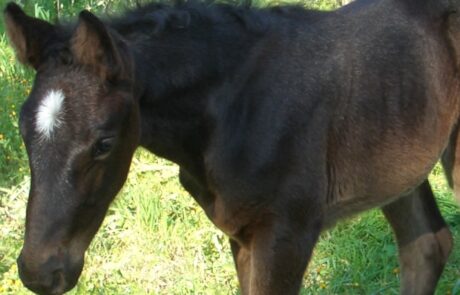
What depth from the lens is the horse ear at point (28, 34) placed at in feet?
12.0

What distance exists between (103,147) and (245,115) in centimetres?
74

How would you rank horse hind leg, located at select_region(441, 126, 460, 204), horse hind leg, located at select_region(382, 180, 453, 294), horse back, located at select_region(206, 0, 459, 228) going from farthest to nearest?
1. horse hind leg, located at select_region(382, 180, 453, 294)
2. horse hind leg, located at select_region(441, 126, 460, 204)
3. horse back, located at select_region(206, 0, 459, 228)

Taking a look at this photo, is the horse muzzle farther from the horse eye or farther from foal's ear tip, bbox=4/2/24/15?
foal's ear tip, bbox=4/2/24/15

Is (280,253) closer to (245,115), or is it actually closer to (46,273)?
(245,115)

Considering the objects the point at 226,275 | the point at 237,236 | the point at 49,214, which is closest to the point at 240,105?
the point at 237,236

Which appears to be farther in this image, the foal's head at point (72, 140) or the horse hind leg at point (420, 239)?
the horse hind leg at point (420, 239)

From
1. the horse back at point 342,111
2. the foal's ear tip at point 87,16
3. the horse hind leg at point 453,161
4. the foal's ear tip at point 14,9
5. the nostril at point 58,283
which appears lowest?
the horse hind leg at point 453,161

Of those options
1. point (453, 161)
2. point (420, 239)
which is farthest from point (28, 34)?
point (420, 239)

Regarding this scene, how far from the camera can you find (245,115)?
395 centimetres

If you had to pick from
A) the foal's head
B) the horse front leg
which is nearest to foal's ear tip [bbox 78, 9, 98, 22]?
the foal's head

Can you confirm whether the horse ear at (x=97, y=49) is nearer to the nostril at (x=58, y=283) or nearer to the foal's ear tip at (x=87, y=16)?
the foal's ear tip at (x=87, y=16)

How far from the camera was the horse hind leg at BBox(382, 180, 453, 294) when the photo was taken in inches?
201

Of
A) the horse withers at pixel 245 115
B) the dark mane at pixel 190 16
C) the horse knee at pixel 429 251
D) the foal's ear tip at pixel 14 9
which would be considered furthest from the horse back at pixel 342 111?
the foal's ear tip at pixel 14 9

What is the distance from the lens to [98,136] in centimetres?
345
